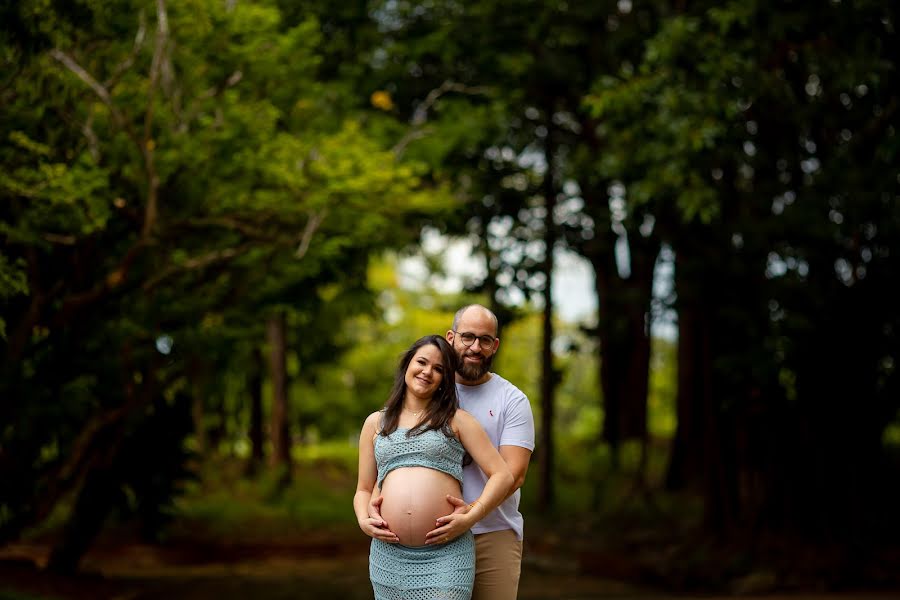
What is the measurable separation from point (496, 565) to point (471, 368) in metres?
0.88

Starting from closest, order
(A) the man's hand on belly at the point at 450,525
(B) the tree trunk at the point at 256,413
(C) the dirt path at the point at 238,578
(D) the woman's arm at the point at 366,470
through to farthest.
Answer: (A) the man's hand on belly at the point at 450,525
(D) the woman's arm at the point at 366,470
(C) the dirt path at the point at 238,578
(B) the tree trunk at the point at 256,413

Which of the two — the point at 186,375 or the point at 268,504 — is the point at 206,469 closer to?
the point at 268,504

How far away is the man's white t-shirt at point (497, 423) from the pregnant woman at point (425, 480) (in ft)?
Answer: 0.59

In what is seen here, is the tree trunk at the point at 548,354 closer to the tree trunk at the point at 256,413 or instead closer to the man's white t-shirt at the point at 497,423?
the tree trunk at the point at 256,413

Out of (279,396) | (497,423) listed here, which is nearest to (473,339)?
(497,423)

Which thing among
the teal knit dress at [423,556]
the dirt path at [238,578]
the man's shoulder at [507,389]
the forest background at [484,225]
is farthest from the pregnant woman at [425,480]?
the dirt path at [238,578]

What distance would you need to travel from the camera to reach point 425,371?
485 centimetres

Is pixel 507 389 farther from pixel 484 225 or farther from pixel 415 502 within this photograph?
pixel 484 225

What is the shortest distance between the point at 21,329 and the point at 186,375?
15.5 ft

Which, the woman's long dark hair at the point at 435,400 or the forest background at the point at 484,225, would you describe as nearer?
the woman's long dark hair at the point at 435,400

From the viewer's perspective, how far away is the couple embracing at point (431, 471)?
4.83 meters

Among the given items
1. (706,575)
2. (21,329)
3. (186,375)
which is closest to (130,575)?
(186,375)

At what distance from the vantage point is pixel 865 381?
16750mm

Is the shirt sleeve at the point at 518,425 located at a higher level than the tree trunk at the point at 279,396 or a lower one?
lower
